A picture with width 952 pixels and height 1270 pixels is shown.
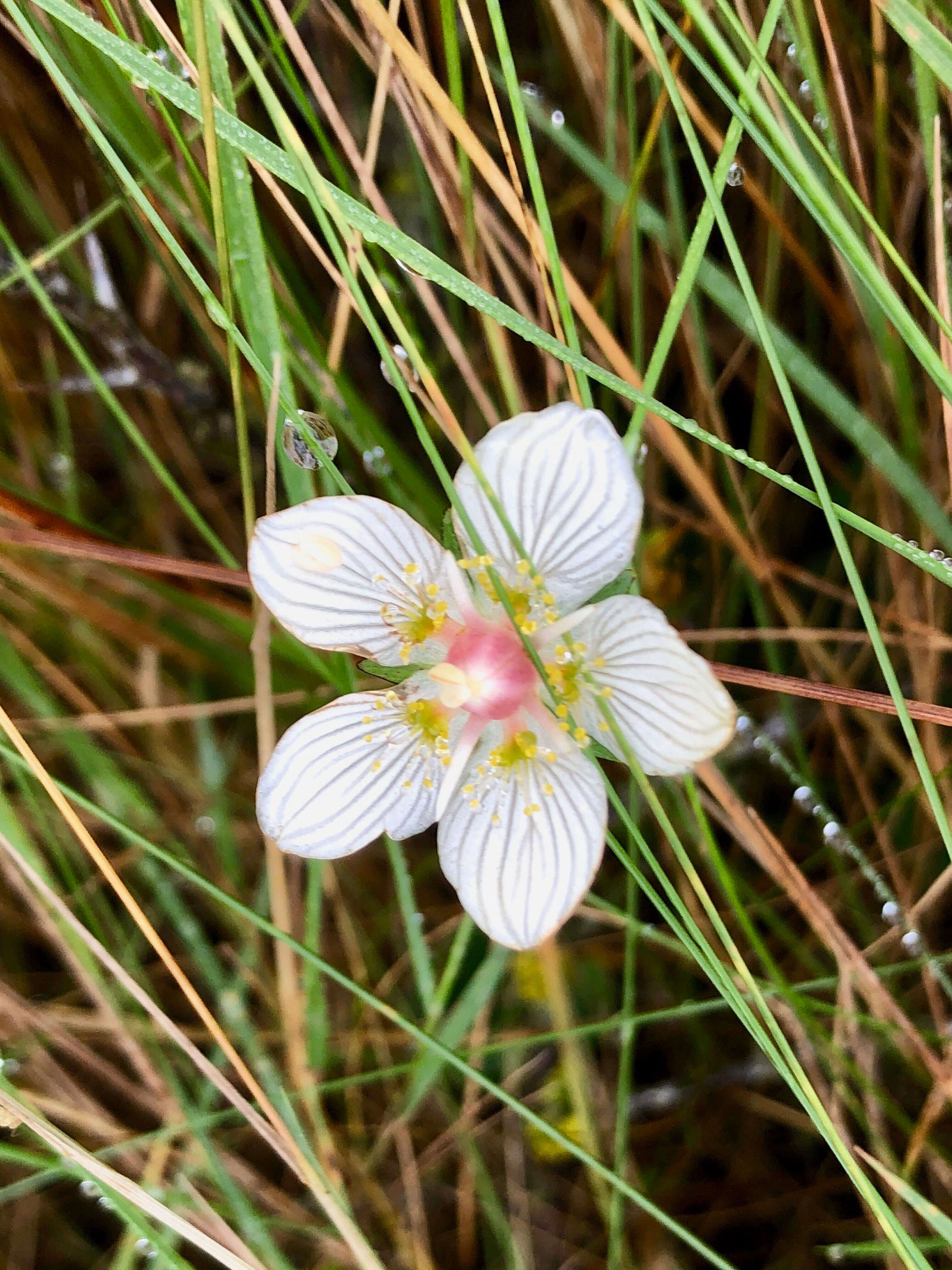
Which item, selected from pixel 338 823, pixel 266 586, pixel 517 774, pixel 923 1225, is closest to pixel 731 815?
pixel 517 774

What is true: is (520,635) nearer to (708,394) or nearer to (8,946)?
(708,394)

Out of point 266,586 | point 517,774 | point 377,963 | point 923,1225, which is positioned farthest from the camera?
point 377,963

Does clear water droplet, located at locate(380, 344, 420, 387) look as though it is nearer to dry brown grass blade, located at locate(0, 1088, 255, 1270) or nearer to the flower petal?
the flower petal

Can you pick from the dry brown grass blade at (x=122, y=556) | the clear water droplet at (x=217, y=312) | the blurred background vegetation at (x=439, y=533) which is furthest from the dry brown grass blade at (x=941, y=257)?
the dry brown grass blade at (x=122, y=556)

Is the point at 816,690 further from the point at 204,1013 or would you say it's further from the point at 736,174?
the point at 204,1013

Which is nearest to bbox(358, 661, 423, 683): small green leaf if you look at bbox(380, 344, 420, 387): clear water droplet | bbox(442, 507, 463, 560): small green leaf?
bbox(442, 507, 463, 560): small green leaf

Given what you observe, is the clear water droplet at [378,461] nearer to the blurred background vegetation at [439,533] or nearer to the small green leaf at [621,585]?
the blurred background vegetation at [439,533]

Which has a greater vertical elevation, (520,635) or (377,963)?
(520,635)
